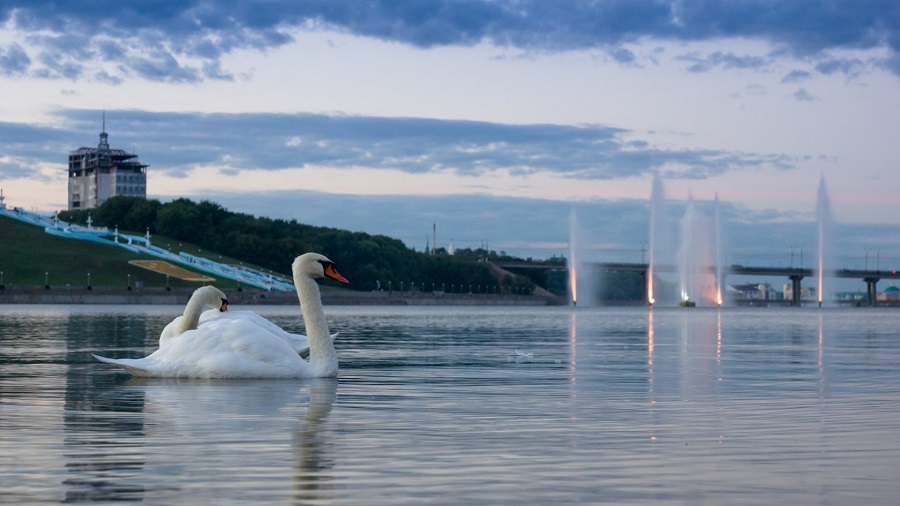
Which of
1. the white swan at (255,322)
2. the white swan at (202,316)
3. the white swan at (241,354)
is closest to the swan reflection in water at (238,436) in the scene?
the white swan at (241,354)

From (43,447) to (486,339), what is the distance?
111 feet

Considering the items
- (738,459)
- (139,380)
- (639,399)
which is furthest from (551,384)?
(738,459)

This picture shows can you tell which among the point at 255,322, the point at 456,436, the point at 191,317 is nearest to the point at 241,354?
the point at 191,317

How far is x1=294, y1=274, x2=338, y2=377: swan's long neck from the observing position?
23.5 metres

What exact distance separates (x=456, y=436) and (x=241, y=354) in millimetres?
8899

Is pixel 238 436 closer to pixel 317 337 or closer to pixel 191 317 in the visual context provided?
pixel 317 337

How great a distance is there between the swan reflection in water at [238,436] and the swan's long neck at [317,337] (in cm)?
46

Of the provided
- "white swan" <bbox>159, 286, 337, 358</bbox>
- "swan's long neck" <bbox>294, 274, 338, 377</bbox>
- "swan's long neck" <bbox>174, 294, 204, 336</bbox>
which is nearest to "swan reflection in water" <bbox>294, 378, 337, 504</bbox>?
"swan's long neck" <bbox>294, 274, 338, 377</bbox>

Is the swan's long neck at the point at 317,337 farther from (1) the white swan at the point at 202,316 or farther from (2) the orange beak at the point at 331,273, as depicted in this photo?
(1) the white swan at the point at 202,316

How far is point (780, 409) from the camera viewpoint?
19.1 m

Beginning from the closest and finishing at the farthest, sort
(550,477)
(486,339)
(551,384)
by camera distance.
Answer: (550,477) < (551,384) < (486,339)

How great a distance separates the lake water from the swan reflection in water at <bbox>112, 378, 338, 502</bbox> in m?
0.03

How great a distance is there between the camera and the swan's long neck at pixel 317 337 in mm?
23547

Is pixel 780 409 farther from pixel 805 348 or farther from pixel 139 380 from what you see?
pixel 805 348
